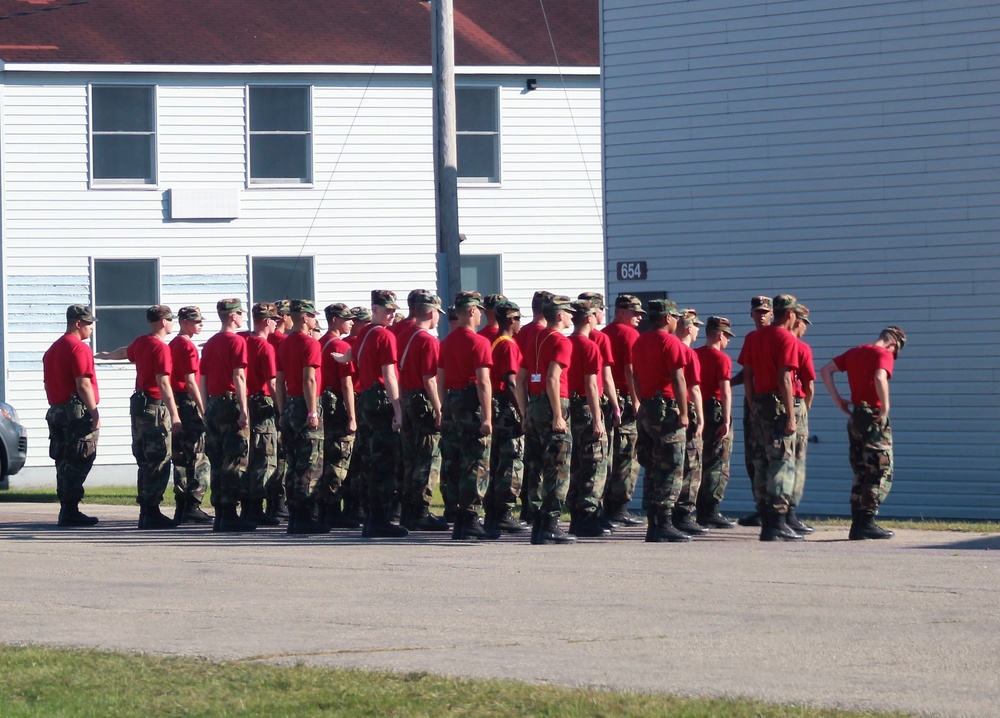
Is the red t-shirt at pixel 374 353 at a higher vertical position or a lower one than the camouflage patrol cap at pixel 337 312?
lower

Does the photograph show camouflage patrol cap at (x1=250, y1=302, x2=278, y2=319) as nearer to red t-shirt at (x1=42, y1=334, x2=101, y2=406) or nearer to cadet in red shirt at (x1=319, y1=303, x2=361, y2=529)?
cadet in red shirt at (x1=319, y1=303, x2=361, y2=529)


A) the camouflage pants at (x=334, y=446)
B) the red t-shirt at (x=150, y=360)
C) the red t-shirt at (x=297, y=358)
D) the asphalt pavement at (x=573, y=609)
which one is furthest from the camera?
the red t-shirt at (x=150, y=360)

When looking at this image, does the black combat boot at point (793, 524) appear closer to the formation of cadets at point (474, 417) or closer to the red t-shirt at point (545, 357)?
the formation of cadets at point (474, 417)

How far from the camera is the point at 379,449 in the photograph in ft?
46.7

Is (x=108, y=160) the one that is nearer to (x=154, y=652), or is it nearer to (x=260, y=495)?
(x=260, y=495)

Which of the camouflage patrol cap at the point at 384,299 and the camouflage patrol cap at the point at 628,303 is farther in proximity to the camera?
the camouflage patrol cap at the point at 628,303

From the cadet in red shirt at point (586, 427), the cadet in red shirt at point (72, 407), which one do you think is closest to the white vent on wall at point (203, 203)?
the cadet in red shirt at point (72, 407)

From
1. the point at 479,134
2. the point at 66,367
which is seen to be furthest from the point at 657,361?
the point at 479,134

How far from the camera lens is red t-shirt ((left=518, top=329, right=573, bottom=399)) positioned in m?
12.7

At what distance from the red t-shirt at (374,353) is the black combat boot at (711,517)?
3.21m

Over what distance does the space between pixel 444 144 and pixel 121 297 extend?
9.19 m

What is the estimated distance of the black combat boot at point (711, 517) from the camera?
1484cm

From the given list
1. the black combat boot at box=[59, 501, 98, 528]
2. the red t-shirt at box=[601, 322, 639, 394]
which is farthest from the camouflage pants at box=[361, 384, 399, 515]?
the black combat boot at box=[59, 501, 98, 528]

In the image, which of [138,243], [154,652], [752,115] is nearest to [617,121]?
[752,115]
